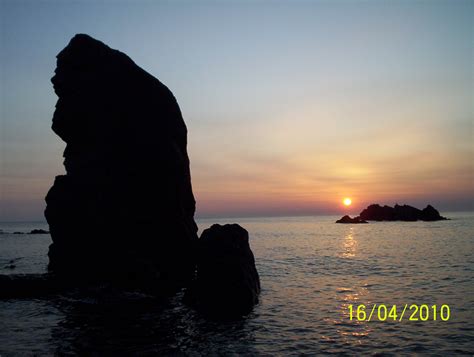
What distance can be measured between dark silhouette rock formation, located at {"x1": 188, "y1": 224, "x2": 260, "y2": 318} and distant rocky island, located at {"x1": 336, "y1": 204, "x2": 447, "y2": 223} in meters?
152

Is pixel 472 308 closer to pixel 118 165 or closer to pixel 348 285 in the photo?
pixel 348 285

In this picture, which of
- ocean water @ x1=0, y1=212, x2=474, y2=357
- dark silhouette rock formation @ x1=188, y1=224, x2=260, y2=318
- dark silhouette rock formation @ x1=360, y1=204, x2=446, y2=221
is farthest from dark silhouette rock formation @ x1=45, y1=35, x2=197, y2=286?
dark silhouette rock formation @ x1=360, y1=204, x2=446, y2=221

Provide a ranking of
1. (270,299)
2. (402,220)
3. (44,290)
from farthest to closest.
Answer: (402,220) → (44,290) → (270,299)

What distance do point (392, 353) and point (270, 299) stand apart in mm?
9316

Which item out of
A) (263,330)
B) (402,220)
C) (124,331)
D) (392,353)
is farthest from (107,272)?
(402,220)

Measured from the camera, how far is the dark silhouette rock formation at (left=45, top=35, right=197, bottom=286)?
23562mm

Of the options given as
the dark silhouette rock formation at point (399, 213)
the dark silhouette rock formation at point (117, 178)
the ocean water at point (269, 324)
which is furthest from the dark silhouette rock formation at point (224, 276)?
the dark silhouette rock formation at point (399, 213)

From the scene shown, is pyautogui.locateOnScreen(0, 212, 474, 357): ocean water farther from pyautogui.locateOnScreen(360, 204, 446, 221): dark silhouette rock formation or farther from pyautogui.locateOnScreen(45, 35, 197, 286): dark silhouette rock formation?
pyautogui.locateOnScreen(360, 204, 446, 221): dark silhouette rock formation

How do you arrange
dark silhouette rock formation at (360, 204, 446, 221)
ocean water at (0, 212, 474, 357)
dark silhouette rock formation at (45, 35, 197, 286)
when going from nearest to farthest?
1. ocean water at (0, 212, 474, 357)
2. dark silhouette rock formation at (45, 35, 197, 286)
3. dark silhouette rock formation at (360, 204, 446, 221)

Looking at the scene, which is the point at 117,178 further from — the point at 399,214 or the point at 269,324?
the point at 399,214

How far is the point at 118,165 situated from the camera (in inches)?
946

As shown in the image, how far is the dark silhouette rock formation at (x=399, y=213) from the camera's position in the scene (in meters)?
149

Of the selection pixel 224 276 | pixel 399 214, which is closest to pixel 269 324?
pixel 224 276

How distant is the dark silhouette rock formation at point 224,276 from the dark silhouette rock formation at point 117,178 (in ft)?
16.8
